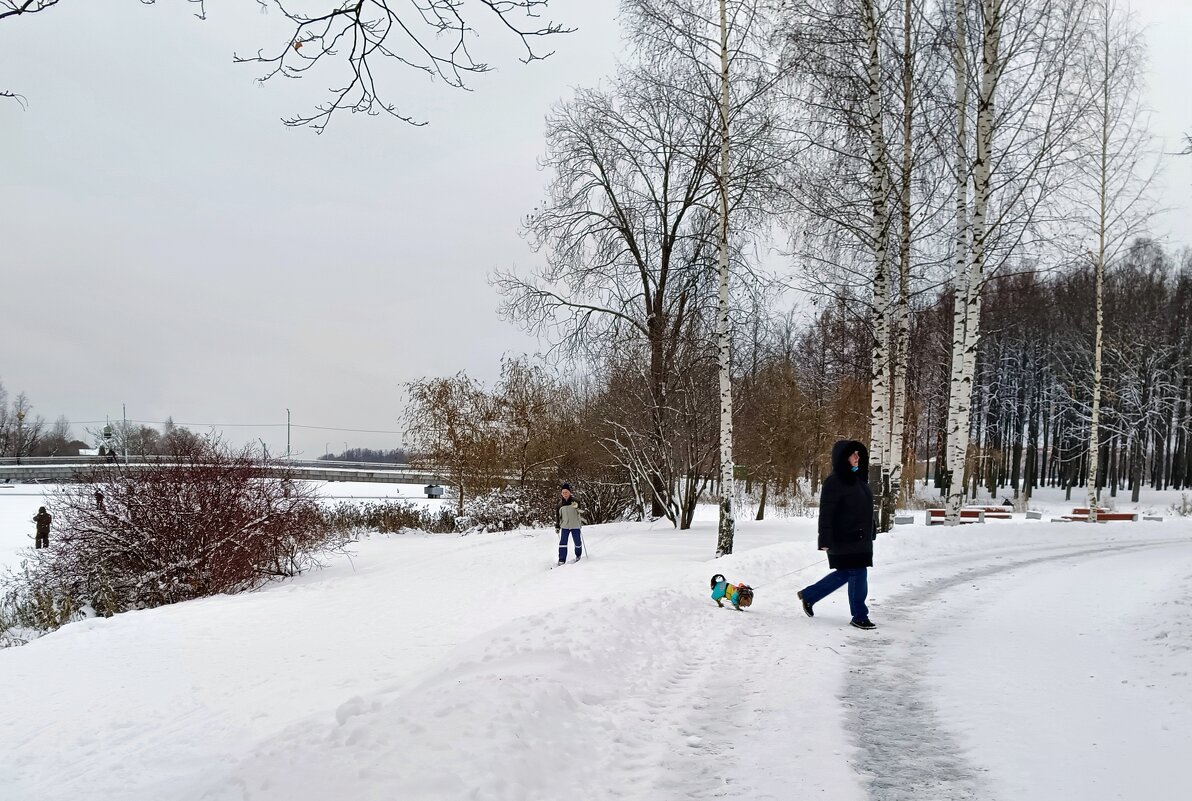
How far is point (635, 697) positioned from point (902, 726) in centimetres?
179

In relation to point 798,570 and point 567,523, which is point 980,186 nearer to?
point 798,570

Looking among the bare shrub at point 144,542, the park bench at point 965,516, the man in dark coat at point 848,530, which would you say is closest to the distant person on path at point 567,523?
the bare shrub at point 144,542

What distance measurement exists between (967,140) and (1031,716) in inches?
572

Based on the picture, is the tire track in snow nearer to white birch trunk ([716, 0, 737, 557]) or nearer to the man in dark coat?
the man in dark coat

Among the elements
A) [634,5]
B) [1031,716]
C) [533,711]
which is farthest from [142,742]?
[634,5]

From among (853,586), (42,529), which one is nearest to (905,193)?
(853,586)

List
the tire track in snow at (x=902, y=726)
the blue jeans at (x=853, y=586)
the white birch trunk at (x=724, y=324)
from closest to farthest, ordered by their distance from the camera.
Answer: the tire track in snow at (x=902, y=726), the blue jeans at (x=853, y=586), the white birch trunk at (x=724, y=324)

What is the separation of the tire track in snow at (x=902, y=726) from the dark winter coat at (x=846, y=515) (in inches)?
30.7

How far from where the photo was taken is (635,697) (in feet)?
16.9

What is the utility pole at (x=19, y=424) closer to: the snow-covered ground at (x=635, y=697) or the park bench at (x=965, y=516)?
the snow-covered ground at (x=635, y=697)

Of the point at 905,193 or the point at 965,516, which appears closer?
the point at 905,193

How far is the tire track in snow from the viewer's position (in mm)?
3629

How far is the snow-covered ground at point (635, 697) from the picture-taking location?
3.75m

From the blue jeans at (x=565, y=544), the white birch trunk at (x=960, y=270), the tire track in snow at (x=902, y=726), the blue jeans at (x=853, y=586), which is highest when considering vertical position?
the white birch trunk at (x=960, y=270)
